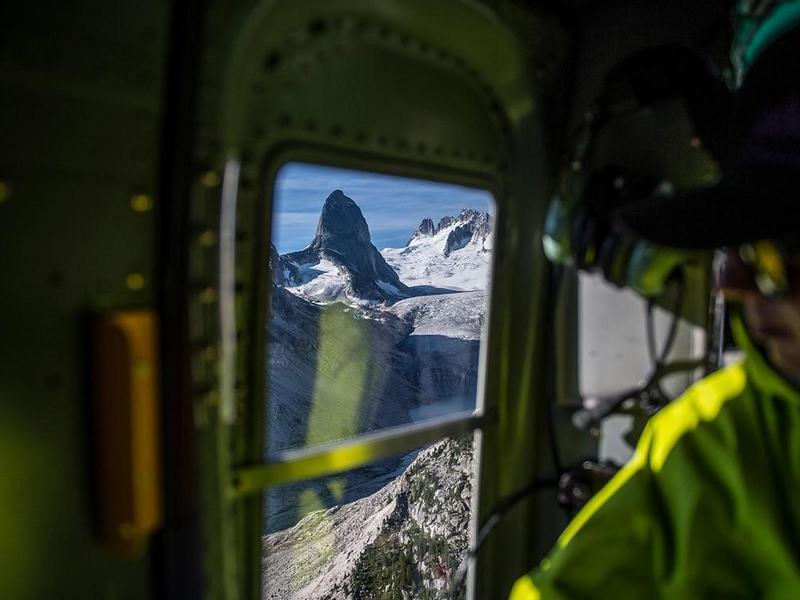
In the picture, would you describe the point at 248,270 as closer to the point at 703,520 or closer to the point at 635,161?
the point at 703,520

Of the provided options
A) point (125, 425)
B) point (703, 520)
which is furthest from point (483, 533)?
point (125, 425)

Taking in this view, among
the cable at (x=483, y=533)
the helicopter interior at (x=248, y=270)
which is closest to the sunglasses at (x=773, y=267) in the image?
the helicopter interior at (x=248, y=270)

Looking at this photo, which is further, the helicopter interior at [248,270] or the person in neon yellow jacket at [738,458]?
the helicopter interior at [248,270]

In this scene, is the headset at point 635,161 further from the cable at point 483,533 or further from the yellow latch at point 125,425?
the yellow latch at point 125,425

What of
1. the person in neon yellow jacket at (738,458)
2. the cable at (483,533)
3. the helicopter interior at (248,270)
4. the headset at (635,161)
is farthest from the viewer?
the cable at (483,533)

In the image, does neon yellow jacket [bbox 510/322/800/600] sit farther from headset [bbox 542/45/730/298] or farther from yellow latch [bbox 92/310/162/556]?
yellow latch [bbox 92/310/162/556]

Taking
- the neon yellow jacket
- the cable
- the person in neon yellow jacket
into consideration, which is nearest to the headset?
the person in neon yellow jacket

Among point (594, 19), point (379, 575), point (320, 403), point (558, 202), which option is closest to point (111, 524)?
point (320, 403)

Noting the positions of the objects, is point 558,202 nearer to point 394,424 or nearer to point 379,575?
point 394,424
